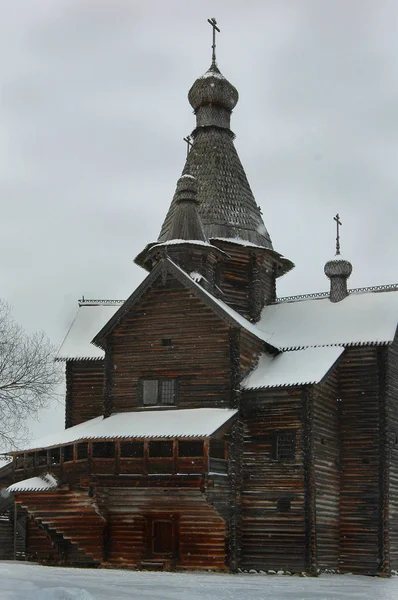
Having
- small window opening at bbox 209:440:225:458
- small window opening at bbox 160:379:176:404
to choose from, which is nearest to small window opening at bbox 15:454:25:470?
small window opening at bbox 160:379:176:404

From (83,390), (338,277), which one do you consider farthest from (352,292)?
(83,390)

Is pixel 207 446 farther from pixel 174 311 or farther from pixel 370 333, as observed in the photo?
pixel 370 333

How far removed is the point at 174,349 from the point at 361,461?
8.08 meters

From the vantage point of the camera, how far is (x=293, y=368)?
33281 millimetres

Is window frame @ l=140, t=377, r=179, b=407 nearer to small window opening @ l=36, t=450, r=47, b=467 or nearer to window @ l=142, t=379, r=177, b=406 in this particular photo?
window @ l=142, t=379, r=177, b=406

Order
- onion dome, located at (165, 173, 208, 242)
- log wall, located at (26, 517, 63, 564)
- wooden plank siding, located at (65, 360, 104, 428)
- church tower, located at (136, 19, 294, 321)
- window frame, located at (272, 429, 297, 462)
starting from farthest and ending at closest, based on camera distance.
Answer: wooden plank siding, located at (65, 360, 104, 428)
church tower, located at (136, 19, 294, 321)
onion dome, located at (165, 173, 208, 242)
log wall, located at (26, 517, 63, 564)
window frame, located at (272, 429, 297, 462)

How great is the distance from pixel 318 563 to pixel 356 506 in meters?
2.88

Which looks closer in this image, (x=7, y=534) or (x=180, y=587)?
(x=180, y=587)

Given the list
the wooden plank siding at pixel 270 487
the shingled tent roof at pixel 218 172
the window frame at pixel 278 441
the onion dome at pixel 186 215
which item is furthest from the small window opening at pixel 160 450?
the shingled tent roof at pixel 218 172

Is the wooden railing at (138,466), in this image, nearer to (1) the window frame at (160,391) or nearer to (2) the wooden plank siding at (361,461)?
(1) the window frame at (160,391)

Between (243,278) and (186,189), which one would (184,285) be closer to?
(186,189)

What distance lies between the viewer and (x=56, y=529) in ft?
106

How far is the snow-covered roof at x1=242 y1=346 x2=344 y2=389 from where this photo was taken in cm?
3222

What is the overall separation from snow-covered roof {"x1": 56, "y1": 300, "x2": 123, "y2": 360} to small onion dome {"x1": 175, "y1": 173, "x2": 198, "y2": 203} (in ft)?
20.6
